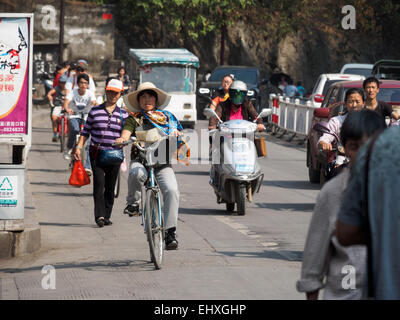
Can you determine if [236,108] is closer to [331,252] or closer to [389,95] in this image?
[389,95]

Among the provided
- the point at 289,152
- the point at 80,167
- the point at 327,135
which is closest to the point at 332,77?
the point at 289,152

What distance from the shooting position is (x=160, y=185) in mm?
9305

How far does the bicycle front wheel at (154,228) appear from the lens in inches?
349

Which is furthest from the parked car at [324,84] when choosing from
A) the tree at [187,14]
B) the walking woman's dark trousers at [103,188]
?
the tree at [187,14]

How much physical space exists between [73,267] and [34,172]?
9.39m

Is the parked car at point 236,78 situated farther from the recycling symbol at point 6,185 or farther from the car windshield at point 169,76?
the recycling symbol at point 6,185

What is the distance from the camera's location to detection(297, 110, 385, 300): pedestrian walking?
455cm

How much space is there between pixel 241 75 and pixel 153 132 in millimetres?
28330

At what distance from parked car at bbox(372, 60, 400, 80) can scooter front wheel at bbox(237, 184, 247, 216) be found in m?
17.9

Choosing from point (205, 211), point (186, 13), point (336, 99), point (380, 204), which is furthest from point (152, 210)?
point (186, 13)

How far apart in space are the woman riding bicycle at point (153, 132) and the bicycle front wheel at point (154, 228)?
143mm

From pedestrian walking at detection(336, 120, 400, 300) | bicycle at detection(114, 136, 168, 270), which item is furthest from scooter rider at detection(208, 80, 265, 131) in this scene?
pedestrian walking at detection(336, 120, 400, 300)

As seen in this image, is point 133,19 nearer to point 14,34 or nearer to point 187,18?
point 187,18

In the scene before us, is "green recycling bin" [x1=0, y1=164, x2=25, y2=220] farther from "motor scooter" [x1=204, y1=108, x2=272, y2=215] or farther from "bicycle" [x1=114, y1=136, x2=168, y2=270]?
"motor scooter" [x1=204, y1=108, x2=272, y2=215]
